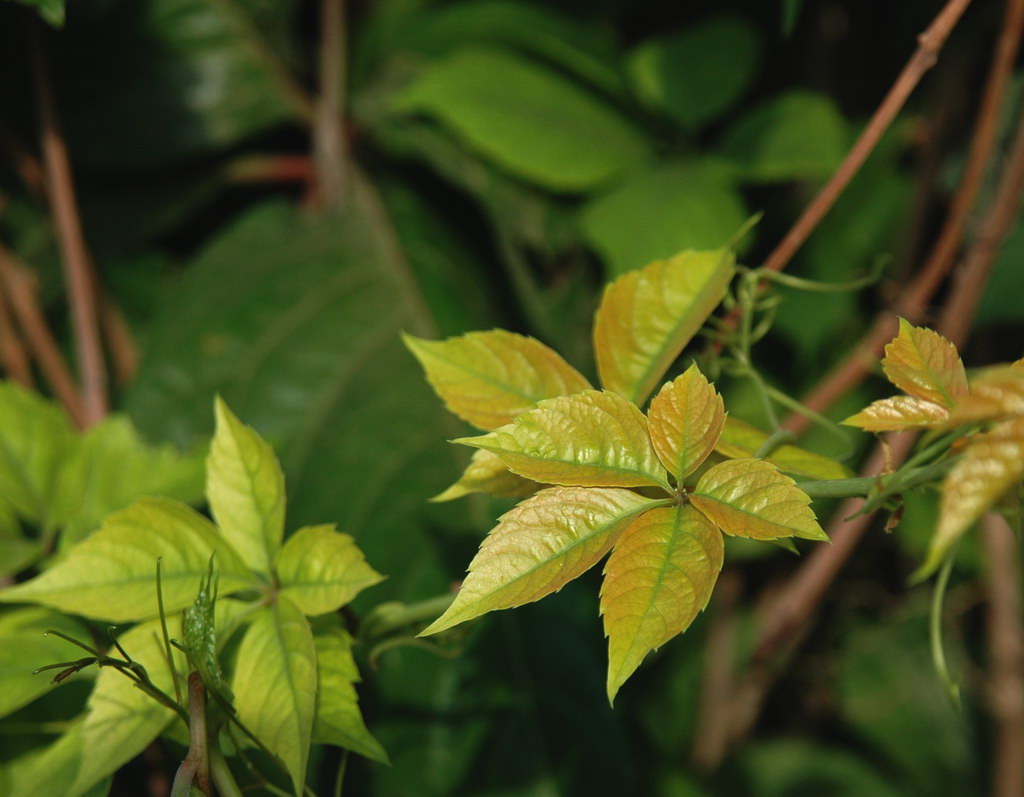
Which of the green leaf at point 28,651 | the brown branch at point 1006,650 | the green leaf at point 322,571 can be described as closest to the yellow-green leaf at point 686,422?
the green leaf at point 322,571

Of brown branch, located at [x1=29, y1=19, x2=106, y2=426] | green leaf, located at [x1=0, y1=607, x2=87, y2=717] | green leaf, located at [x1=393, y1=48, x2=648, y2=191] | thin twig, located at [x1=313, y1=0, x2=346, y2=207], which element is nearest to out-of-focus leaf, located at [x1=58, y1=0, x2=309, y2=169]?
thin twig, located at [x1=313, y1=0, x2=346, y2=207]

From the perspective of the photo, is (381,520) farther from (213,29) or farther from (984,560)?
(984,560)

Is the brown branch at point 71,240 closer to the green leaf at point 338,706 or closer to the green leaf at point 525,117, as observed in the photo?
the green leaf at point 525,117

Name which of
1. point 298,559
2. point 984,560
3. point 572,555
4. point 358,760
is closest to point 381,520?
point 358,760

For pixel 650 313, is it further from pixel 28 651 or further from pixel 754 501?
pixel 28 651

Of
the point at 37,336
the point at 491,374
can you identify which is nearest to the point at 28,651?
the point at 491,374

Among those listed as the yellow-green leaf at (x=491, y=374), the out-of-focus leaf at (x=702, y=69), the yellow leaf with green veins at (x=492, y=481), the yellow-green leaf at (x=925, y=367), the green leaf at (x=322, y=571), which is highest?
the out-of-focus leaf at (x=702, y=69)
